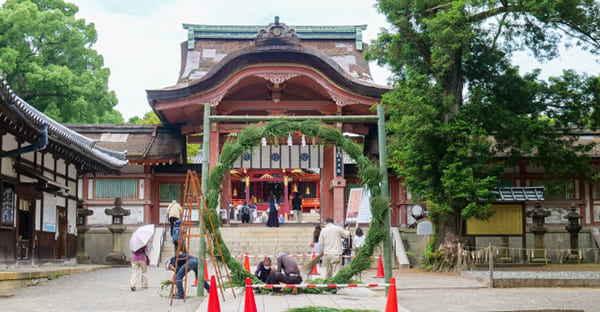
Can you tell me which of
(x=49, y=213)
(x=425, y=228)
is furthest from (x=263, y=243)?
(x=49, y=213)

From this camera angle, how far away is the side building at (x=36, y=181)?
49.8 ft

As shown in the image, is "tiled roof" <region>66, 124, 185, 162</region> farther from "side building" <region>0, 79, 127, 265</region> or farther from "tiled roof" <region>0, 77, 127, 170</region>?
"side building" <region>0, 79, 127, 265</region>

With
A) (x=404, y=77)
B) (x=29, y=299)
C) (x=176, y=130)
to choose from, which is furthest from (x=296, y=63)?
(x=29, y=299)

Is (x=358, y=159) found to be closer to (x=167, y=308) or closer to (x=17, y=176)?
(x=167, y=308)

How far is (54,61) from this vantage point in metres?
34.0

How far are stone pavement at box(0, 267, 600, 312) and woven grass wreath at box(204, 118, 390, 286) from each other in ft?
1.70

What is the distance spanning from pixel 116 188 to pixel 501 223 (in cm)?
1486

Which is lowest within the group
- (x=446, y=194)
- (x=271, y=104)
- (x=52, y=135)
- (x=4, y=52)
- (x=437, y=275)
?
(x=437, y=275)

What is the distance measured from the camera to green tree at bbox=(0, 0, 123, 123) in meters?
31.6

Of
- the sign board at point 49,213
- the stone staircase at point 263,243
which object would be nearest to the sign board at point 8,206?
the sign board at point 49,213

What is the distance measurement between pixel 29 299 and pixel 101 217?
1466 centimetres

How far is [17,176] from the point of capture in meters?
16.7

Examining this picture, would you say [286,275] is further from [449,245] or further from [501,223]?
[501,223]

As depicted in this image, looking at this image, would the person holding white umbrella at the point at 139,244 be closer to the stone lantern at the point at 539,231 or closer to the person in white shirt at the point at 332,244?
the person in white shirt at the point at 332,244
